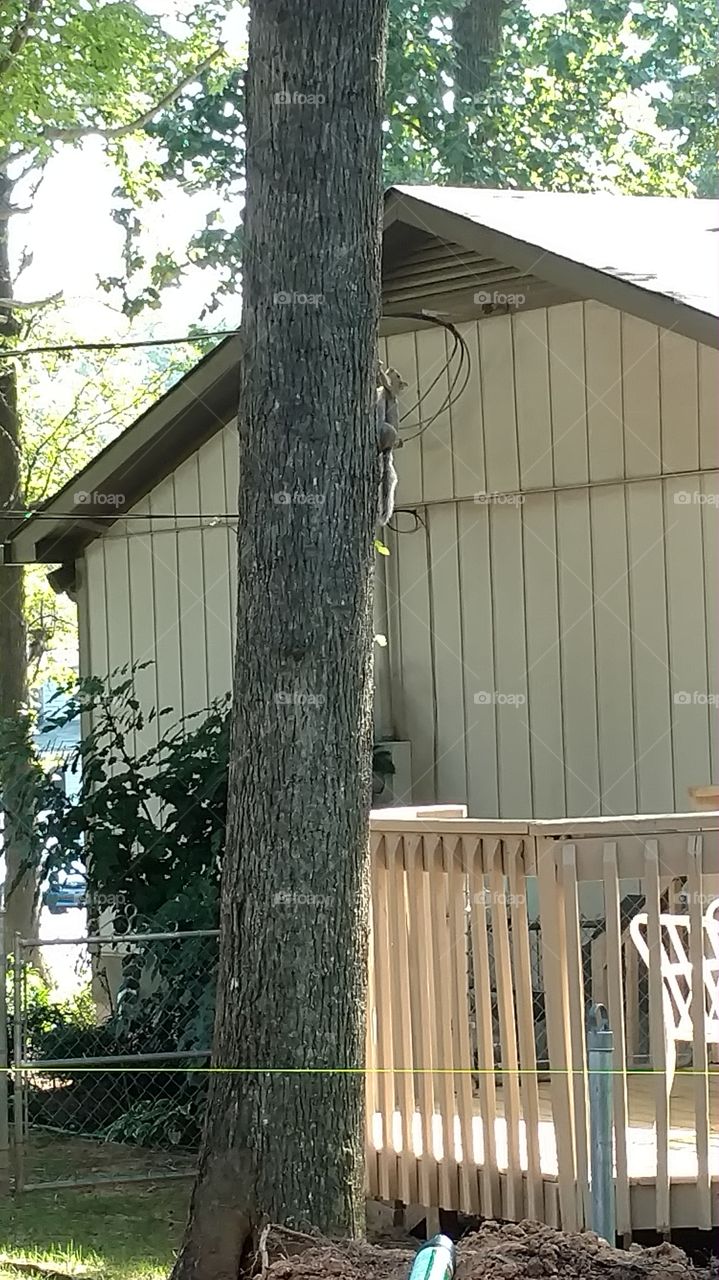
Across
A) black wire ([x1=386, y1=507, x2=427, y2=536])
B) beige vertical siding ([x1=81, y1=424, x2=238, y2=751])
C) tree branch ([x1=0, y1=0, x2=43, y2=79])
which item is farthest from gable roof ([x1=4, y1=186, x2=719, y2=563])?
tree branch ([x1=0, y1=0, x2=43, y2=79])

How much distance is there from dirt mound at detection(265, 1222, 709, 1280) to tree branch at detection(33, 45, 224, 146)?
30.7 feet

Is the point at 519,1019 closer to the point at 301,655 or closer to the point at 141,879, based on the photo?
the point at 301,655

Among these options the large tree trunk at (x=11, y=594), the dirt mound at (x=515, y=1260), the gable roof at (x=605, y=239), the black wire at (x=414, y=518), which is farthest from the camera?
the large tree trunk at (x=11, y=594)

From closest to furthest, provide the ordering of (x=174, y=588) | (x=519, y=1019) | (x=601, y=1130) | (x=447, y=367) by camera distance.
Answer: (x=601, y=1130) < (x=519, y=1019) < (x=447, y=367) < (x=174, y=588)

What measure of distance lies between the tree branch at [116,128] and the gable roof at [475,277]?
2.45m

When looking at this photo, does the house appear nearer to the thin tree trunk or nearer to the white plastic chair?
the white plastic chair

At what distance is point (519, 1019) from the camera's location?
18.6 feet

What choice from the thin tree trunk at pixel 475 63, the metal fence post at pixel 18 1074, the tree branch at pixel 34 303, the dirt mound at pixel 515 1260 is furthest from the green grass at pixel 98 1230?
the thin tree trunk at pixel 475 63

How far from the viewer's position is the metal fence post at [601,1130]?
205 inches

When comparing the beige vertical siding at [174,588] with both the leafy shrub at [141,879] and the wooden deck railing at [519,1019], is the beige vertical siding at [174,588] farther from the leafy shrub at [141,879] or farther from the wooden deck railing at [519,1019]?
the wooden deck railing at [519,1019]

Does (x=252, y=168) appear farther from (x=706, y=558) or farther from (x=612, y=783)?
(x=612, y=783)

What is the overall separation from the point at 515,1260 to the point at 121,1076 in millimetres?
5492

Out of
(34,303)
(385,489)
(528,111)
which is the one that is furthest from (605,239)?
(528,111)

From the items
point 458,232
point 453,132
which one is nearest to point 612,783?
point 458,232
